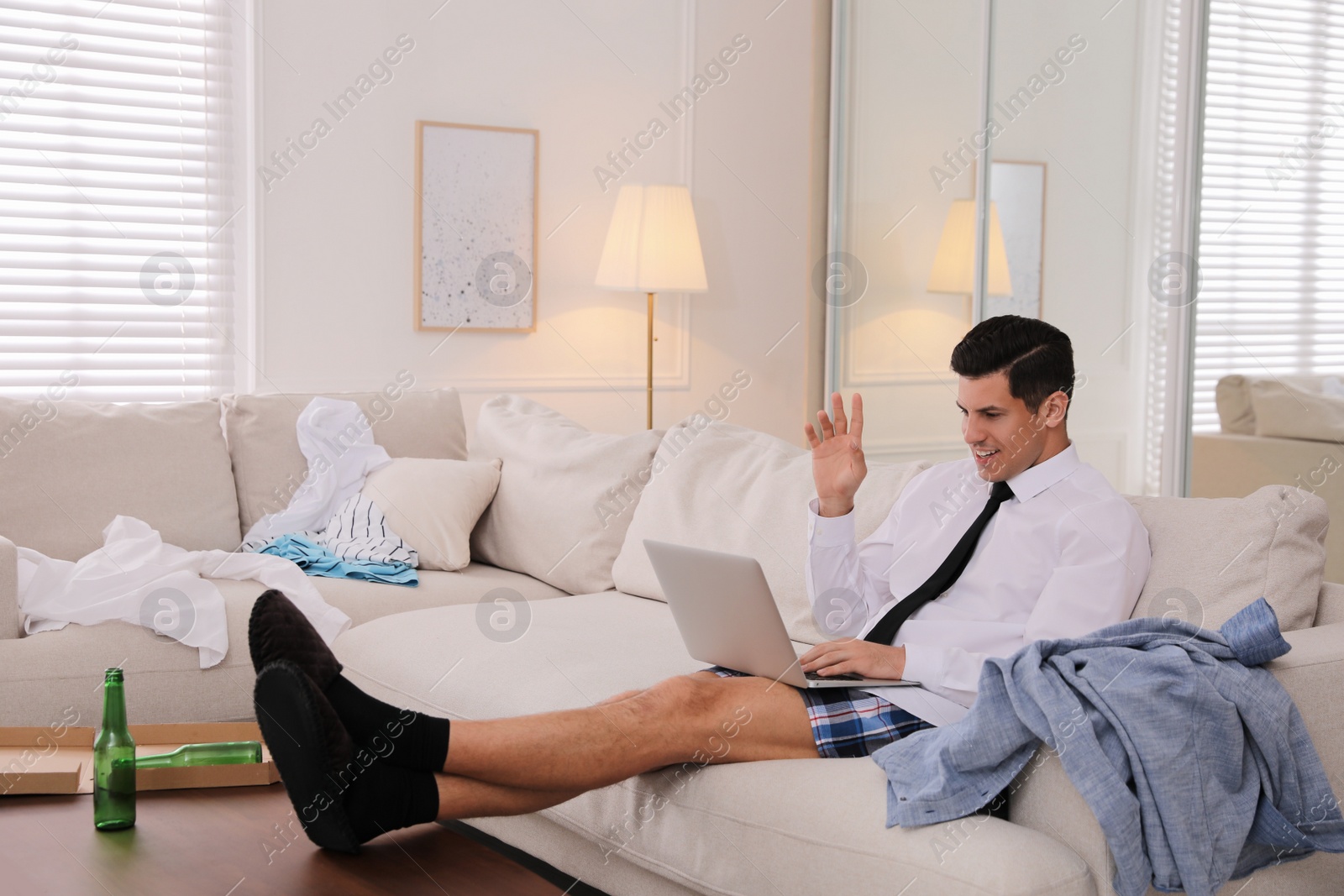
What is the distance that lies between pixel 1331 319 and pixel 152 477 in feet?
9.74

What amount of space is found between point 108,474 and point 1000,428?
227 cm

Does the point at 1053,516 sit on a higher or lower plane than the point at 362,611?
higher

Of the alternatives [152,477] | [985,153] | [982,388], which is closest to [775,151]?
[985,153]

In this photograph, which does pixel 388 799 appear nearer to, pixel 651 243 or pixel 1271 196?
pixel 1271 196

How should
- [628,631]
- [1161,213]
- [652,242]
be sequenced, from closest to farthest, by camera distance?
[628,631]
[1161,213]
[652,242]

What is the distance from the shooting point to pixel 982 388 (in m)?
1.93

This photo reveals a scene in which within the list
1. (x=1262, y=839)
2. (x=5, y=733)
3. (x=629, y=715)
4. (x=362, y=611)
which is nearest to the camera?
(x=1262, y=839)

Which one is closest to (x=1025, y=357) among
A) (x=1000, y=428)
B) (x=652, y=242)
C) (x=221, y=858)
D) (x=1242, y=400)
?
(x=1000, y=428)

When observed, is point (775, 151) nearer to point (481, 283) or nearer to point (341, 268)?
point (481, 283)

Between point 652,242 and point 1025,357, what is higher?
point 652,242

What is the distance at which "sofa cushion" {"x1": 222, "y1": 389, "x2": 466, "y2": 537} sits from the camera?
3.31 m

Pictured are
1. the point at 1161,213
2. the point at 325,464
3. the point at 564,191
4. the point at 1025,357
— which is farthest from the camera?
the point at 564,191

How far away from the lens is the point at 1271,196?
10.3 feet

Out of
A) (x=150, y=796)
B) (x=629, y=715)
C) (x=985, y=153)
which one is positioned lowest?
(x=150, y=796)
